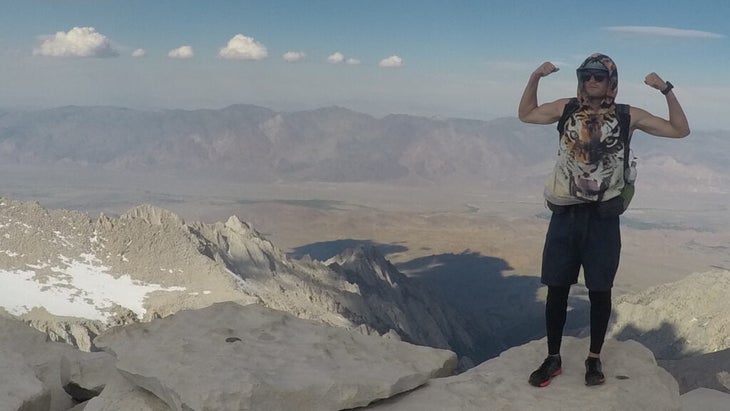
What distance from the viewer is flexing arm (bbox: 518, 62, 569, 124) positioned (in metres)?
5.46

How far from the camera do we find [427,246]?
559 ft

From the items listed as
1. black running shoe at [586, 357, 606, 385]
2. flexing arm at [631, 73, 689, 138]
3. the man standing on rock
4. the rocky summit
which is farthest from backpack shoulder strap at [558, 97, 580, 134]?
the rocky summit

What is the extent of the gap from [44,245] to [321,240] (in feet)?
389

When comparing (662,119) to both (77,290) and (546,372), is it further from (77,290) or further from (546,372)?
(77,290)

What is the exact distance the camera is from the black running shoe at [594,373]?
5.58 meters

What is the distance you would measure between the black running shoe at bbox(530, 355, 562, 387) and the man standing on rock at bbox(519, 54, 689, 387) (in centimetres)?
1

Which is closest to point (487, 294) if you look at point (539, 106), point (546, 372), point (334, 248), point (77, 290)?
point (334, 248)

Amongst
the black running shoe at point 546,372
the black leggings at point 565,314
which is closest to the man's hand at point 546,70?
the black leggings at point 565,314

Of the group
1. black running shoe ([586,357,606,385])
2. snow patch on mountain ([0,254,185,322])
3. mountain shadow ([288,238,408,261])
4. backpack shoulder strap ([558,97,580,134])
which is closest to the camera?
backpack shoulder strap ([558,97,580,134])

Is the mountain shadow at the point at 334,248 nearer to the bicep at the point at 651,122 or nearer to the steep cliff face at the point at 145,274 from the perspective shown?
the steep cliff face at the point at 145,274

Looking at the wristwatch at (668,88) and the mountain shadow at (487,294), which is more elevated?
the wristwatch at (668,88)

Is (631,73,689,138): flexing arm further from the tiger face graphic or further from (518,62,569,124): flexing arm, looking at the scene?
(518,62,569,124): flexing arm

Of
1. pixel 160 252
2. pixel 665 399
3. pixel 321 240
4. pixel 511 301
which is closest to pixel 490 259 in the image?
pixel 511 301

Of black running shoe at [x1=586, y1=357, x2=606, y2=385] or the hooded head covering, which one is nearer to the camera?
the hooded head covering
